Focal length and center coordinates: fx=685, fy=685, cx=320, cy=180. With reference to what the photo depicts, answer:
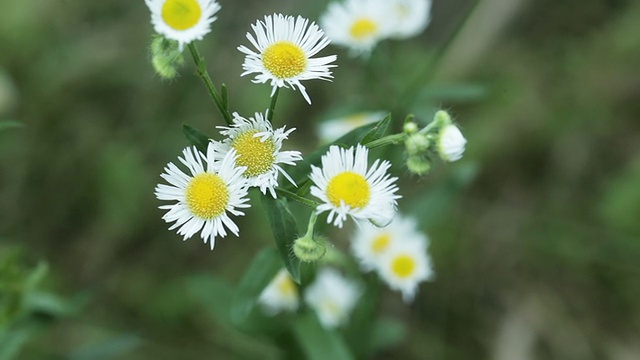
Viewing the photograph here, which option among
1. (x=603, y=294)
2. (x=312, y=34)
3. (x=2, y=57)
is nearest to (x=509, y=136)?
(x=603, y=294)

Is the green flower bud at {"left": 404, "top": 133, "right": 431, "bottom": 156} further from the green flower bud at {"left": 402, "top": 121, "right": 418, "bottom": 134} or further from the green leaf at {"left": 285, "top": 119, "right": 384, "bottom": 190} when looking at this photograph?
the green leaf at {"left": 285, "top": 119, "right": 384, "bottom": 190}

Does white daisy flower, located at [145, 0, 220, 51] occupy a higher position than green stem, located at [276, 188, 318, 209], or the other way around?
white daisy flower, located at [145, 0, 220, 51]

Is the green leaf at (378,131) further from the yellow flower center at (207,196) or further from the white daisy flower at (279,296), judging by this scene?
the white daisy flower at (279,296)

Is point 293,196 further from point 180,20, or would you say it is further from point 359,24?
point 359,24

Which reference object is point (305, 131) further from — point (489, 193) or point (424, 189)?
point (489, 193)

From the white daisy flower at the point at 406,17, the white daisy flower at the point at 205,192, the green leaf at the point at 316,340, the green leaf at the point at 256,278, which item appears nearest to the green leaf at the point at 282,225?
the white daisy flower at the point at 205,192

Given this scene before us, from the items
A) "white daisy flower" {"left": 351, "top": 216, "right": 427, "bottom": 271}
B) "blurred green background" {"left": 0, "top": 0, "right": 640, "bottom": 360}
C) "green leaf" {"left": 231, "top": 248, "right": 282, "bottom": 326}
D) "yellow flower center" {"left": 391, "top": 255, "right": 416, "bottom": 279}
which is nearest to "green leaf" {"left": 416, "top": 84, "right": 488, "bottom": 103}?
"blurred green background" {"left": 0, "top": 0, "right": 640, "bottom": 360}
